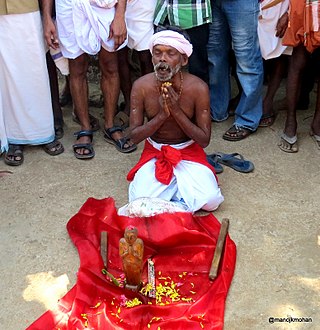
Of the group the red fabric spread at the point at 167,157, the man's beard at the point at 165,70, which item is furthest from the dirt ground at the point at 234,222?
the man's beard at the point at 165,70

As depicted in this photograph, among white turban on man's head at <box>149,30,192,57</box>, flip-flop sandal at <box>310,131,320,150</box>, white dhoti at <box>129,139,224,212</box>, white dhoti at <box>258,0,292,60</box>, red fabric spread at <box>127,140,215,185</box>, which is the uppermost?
white turban on man's head at <box>149,30,192,57</box>

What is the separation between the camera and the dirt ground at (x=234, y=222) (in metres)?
3.12

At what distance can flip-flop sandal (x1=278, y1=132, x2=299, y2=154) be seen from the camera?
4.60 meters

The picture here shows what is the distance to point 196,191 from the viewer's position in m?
3.80

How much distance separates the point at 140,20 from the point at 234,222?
1.80 m

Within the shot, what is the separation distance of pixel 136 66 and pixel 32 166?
74.2 inches

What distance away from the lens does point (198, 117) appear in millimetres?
3824

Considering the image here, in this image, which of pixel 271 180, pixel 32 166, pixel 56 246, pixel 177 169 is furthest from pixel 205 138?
pixel 32 166

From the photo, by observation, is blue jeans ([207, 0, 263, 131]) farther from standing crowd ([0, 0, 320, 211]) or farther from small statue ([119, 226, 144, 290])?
small statue ([119, 226, 144, 290])

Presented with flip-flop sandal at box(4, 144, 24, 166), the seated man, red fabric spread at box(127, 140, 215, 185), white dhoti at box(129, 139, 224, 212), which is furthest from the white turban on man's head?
flip-flop sandal at box(4, 144, 24, 166)

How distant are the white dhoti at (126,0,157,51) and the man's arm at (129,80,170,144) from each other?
0.88 m

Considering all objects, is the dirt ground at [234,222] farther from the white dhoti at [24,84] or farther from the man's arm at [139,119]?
the man's arm at [139,119]

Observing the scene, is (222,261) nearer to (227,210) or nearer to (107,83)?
(227,210)

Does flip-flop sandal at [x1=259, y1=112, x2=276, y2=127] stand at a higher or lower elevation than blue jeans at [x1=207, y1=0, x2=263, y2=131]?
lower
